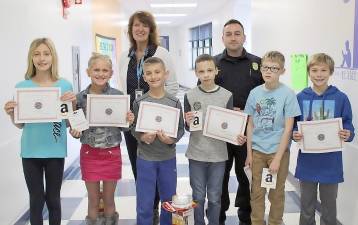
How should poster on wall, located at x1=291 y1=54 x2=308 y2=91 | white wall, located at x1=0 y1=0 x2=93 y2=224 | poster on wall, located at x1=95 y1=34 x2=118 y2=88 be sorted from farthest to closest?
poster on wall, located at x1=95 y1=34 x2=118 y2=88 < poster on wall, located at x1=291 y1=54 x2=308 y2=91 < white wall, located at x1=0 y1=0 x2=93 y2=224

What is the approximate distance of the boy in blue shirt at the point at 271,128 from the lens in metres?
2.36

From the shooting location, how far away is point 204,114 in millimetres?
2465

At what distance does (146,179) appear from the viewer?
2502 mm

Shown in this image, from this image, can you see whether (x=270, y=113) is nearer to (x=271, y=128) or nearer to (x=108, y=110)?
(x=271, y=128)

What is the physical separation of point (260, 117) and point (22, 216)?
218 cm

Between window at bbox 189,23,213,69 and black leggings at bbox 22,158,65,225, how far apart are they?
11.7 m

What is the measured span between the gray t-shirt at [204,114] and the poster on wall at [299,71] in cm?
150

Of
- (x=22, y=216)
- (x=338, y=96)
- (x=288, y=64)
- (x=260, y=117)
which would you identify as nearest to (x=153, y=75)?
(x=260, y=117)

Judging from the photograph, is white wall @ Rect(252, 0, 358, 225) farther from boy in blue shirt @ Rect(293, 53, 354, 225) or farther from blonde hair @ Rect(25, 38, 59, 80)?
blonde hair @ Rect(25, 38, 59, 80)

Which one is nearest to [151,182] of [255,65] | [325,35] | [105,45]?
[255,65]

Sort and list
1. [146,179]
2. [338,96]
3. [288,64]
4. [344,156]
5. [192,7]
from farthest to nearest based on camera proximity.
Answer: [192,7], [288,64], [344,156], [146,179], [338,96]

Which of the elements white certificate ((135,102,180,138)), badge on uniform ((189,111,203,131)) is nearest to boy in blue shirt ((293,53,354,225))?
badge on uniform ((189,111,203,131))

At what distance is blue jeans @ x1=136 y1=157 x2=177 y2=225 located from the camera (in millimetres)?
2490

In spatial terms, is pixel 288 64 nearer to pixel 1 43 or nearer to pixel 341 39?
pixel 341 39
